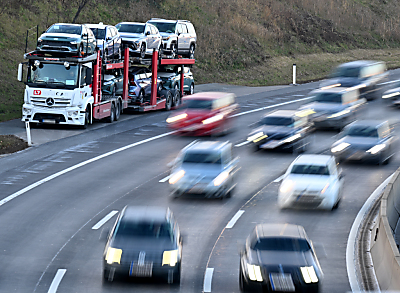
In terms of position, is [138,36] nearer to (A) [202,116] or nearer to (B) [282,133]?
(A) [202,116]

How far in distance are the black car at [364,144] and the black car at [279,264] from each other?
1224 cm

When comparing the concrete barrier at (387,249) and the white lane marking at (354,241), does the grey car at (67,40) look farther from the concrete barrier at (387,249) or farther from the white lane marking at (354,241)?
the concrete barrier at (387,249)

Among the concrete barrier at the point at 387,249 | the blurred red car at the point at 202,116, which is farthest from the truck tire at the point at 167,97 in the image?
the concrete barrier at the point at 387,249

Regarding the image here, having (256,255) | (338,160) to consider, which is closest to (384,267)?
(256,255)

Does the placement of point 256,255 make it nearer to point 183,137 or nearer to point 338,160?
point 338,160

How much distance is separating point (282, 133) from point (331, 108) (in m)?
5.44

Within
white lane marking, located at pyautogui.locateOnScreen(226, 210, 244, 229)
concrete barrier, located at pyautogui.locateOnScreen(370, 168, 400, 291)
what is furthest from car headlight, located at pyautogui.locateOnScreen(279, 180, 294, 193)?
concrete barrier, located at pyautogui.locateOnScreen(370, 168, 400, 291)

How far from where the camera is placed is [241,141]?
93.8 ft

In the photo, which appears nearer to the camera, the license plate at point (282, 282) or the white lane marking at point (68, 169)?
the license plate at point (282, 282)

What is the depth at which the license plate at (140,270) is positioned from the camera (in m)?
12.6

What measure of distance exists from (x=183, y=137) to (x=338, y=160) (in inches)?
283

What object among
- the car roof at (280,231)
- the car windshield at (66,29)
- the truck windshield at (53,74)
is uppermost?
the car windshield at (66,29)

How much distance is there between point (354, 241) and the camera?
17.0 m

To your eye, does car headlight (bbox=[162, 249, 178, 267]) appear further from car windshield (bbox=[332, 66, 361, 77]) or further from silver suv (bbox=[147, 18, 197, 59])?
car windshield (bbox=[332, 66, 361, 77])
